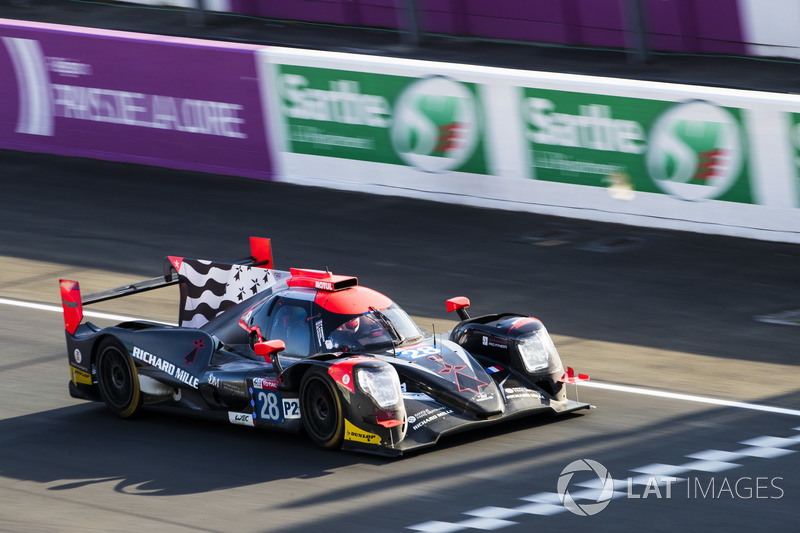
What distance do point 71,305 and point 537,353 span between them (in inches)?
162

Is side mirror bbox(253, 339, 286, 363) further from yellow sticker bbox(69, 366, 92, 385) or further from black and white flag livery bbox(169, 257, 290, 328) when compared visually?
yellow sticker bbox(69, 366, 92, 385)

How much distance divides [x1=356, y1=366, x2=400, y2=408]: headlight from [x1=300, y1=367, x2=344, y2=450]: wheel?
24cm

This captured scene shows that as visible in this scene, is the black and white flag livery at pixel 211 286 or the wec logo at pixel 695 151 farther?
the wec logo at pixel 695 151

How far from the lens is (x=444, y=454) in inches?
382

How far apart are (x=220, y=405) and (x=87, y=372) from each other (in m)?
1.59

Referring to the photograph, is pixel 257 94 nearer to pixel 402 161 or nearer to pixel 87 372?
pixel 402 161

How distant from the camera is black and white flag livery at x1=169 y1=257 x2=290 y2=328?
1155 centimetres

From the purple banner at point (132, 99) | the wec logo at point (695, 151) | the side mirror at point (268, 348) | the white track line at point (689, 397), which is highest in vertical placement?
the purple banner at point (132, 99)

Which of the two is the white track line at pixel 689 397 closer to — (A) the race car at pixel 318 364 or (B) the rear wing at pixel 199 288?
(A) the race car at pixel 318 364

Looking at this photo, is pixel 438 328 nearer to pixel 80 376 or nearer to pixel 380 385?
pixel 80 376

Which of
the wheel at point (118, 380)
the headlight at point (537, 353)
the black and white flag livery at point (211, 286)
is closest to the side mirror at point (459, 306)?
the headlight at point (537, 353)

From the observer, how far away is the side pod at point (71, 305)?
11.4 meters

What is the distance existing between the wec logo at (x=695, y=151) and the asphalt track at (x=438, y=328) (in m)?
0.67

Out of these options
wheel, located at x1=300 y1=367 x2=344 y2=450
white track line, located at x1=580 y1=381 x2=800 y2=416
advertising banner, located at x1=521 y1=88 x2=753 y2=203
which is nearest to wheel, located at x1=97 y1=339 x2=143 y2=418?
wheel, located at x1=300 y1=367 x2=344 y2=450
